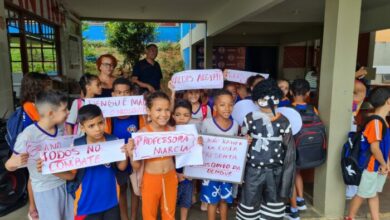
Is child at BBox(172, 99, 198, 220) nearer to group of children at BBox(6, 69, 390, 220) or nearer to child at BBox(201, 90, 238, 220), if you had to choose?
group of children at BBox(6, 69, 390, 220)

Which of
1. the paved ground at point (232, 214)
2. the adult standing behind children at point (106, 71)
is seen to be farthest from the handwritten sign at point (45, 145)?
the paved ground at point (232, 214)

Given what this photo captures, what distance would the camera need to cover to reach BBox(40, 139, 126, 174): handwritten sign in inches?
78.1

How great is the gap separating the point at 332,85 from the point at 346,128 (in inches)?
18.3

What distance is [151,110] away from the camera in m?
2.37

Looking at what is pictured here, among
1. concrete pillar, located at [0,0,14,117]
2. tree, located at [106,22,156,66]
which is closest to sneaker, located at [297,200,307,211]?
concrete pillar, located at [0,0,14,117]

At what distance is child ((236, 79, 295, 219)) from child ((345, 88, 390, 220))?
74cm

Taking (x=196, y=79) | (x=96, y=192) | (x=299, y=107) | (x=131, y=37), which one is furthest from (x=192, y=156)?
(x=131, y=37)

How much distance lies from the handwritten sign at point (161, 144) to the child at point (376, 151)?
5.05 ft

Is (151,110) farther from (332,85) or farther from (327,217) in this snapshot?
(327,217)

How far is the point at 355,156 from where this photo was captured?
9.18 feet

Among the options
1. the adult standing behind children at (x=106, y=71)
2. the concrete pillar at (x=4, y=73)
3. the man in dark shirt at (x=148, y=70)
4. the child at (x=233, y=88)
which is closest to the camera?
the adult standing behind children at (x=106, y=71)

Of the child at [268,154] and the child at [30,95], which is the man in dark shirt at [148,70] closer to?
the child at [30,95]

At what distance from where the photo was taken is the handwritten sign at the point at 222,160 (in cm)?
252

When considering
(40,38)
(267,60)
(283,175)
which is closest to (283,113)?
(283,175)
